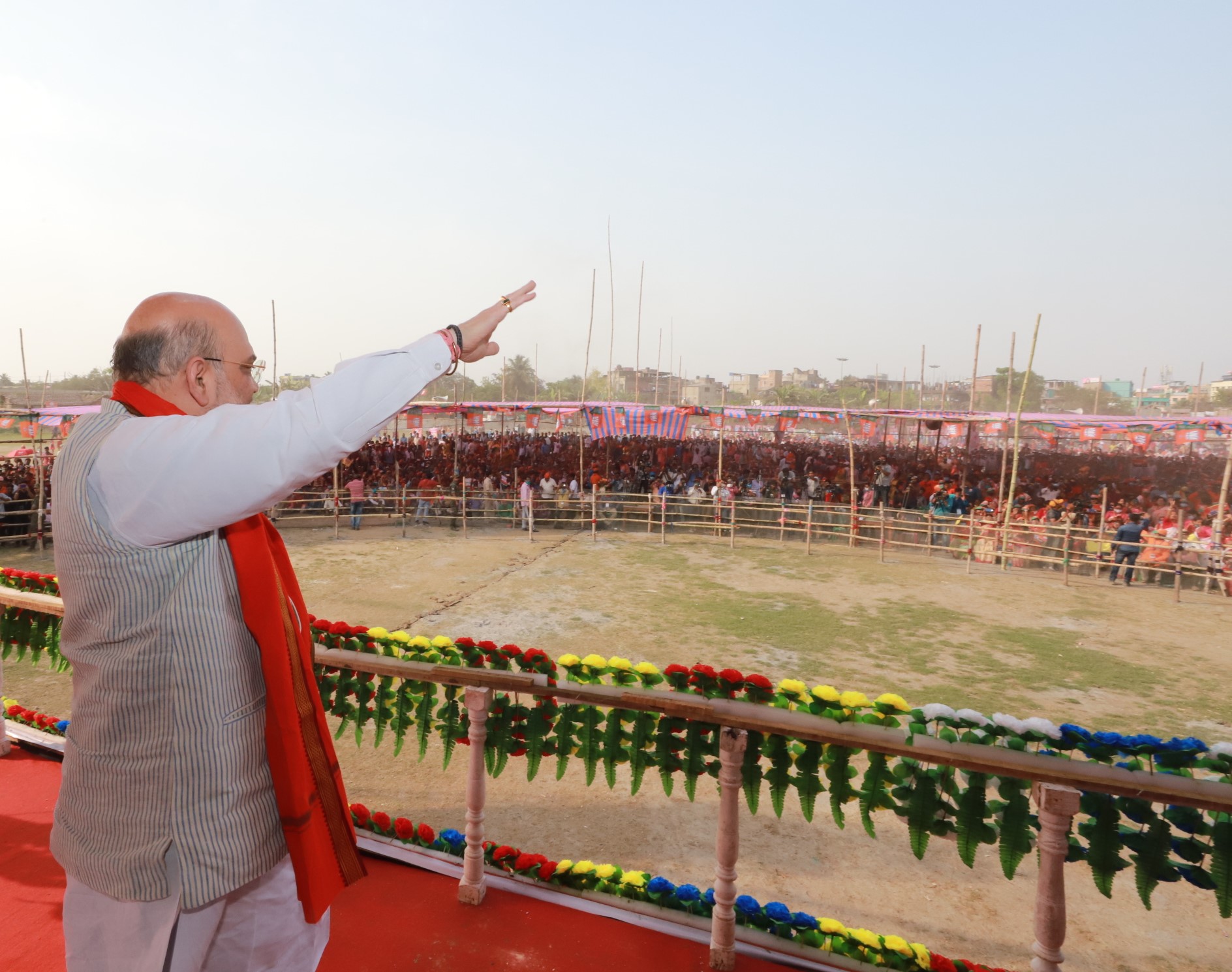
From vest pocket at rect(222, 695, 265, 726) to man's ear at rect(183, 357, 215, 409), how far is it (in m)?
0.58

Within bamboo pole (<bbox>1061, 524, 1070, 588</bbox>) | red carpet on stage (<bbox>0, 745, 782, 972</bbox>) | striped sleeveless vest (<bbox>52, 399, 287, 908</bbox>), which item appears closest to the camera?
striped sleeveless vest (<bbox>52, 399, 287, 908</bbox>)

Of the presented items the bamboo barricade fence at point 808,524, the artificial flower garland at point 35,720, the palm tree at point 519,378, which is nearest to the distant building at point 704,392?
the palm tree at point 519,378

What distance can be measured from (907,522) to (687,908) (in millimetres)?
13072

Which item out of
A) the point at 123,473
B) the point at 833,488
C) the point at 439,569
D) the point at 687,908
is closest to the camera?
the point at 123,473

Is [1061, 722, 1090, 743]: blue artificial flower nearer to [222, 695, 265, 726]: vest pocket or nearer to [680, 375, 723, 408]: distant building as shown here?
[222, 695, 265, 726]: vest pocket

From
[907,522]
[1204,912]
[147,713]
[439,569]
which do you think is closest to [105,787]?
[147,713]

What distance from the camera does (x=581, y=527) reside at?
1667 cm

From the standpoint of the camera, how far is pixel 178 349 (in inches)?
51.1

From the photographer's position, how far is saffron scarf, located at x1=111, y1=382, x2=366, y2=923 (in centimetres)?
130

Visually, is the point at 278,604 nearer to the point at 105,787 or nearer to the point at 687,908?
the point at 105,787

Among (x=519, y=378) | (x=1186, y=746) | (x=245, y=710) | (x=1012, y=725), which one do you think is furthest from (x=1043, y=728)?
(x=519, y=378)

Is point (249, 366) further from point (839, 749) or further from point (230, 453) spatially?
point (839, 749)

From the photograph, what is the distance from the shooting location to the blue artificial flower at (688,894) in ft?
8.22

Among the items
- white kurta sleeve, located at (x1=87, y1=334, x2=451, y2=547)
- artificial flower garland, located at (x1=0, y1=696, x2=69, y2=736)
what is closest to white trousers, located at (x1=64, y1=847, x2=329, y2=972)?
white kurta sleeve, located at (x1=87, y1=334, x2=451, y2=547)
